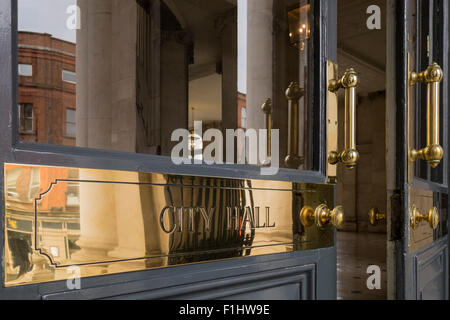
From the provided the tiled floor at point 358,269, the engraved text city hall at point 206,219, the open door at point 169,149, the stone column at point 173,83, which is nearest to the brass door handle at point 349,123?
the open door at point 169,149

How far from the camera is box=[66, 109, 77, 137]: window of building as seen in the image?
641mm

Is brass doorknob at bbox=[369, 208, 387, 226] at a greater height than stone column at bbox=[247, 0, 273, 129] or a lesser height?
lesser

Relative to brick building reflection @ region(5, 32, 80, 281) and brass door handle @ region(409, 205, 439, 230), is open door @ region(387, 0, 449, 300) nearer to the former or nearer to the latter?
brass door handle @ region(409, 205, 439, 230)

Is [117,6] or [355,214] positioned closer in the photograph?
[117,6]

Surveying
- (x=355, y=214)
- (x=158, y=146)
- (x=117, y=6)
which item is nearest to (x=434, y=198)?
(x=158, y=146)

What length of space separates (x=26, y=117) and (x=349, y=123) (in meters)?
0.75

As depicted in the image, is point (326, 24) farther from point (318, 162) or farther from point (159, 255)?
point (159, 255)

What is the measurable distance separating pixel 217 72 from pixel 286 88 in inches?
7.8

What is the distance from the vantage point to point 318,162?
964mm

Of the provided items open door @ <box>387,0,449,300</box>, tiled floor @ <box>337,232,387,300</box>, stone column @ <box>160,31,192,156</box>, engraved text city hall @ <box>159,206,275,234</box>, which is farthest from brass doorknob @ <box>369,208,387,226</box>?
tiled floor @ <box>337,232,387,300</box>

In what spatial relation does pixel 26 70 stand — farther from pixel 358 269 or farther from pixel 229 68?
pixel 358 269

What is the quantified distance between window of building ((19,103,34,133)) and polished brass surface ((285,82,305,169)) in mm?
606

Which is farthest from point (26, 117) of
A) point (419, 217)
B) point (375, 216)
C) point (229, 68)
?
point (419, 217)

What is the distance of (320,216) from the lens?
90 centimetres
